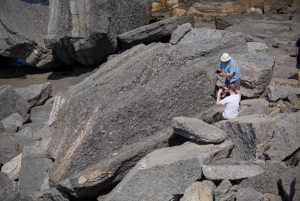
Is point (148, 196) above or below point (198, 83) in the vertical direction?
below

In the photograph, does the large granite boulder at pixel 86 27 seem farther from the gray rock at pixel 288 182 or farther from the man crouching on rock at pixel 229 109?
the gray rock at pixel 288 182

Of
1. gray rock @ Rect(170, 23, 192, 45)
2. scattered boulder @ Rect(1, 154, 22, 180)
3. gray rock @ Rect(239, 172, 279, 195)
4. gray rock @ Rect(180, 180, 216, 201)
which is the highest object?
gray rock @ Rect(170, 23, 192, 45)

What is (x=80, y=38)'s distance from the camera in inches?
340

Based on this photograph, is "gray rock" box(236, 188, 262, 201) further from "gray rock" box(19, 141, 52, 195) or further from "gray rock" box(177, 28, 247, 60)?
"gray rock" box(177, 28, 247, 60)

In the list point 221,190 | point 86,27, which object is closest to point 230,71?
point 221,190

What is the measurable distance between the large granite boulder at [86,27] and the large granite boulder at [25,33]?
20.0 inches

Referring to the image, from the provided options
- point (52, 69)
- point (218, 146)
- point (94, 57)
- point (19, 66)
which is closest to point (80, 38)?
point (94, 57)

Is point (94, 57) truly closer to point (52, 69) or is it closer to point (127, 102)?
point (52, 69)

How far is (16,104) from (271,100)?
420 cm

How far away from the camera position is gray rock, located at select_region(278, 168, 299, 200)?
375cm

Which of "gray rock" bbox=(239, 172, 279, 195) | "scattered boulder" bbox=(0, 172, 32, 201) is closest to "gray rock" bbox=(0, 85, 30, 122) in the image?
"scattered boulder" bbox=(0, 172, 32, 201)

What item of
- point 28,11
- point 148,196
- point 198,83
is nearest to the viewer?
point 148,196

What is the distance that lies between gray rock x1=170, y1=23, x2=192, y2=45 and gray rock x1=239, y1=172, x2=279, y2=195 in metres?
4.75

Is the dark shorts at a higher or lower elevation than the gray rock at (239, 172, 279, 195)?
higher
